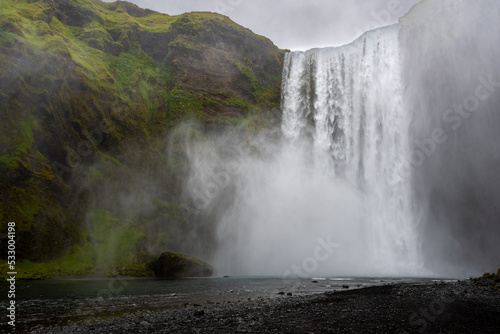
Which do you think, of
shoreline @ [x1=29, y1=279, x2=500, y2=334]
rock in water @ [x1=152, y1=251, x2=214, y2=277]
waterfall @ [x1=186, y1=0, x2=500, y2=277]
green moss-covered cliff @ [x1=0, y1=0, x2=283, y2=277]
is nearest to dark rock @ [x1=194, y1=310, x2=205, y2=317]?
shoreline @ [x1=29, y1=279, x2=500, y2=334]

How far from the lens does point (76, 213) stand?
98.6 feet

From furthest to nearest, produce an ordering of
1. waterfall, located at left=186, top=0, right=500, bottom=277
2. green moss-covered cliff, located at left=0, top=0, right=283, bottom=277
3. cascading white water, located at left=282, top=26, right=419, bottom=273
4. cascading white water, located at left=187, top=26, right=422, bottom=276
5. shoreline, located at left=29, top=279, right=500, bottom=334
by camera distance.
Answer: cascading white water, located at left=282, top=26, right=419, bottom=273, waterfall, located at left=186, top=0, right=500, bottom=277, cascading white water, located at left=187, top=26, right=422, bottom=276, green moss-covered cliff, located at left=0, top=0, right=283, bottom=277, shoreline, located at left=29, top=279, right=500, bottom=334

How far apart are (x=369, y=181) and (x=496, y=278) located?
62.7ft

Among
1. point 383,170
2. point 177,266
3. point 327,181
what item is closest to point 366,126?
point 383,170

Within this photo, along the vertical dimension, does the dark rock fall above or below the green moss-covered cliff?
below

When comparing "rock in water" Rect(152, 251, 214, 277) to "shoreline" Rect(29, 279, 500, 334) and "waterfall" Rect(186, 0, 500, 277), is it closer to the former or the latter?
"waterfall" Rect(186, 0, 500, 277)

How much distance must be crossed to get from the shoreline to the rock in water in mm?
15763

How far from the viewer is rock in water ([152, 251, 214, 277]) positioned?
28.5m

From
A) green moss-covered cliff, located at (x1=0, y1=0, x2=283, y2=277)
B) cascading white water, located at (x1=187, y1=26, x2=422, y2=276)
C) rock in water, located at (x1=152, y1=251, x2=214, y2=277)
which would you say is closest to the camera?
green moss-covered cliff, located at (x1=0, y1=0, x2=283, y2=277)

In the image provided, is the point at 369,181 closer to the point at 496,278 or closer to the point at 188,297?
the point at 496,278

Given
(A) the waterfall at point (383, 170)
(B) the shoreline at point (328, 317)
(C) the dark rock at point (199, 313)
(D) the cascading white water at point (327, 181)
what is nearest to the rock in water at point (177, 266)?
(D) the cascading white water at point (327, 181)

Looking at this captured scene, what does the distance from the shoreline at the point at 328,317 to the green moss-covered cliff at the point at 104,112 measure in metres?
19.9

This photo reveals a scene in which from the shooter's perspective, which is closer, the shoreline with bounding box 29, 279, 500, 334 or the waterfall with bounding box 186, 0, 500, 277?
the shoreline with bounding box 29, 279, 500, 334

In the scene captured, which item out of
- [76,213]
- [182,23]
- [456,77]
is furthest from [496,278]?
[182,23]
